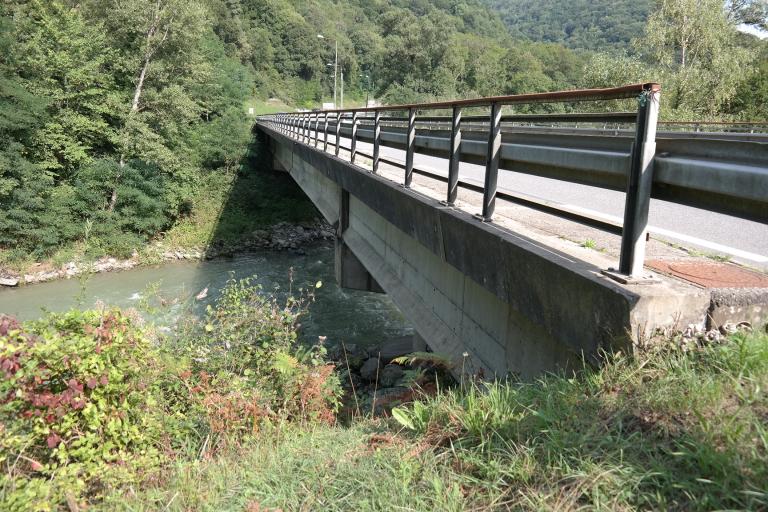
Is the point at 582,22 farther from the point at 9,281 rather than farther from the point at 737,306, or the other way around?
the point at 737,306

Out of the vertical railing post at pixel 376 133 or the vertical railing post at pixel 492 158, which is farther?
the vertical railing post at pixel 376 133

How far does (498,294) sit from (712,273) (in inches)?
57.2

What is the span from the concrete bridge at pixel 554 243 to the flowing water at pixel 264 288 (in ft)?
20.4

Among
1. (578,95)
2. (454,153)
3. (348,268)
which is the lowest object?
(348,268)

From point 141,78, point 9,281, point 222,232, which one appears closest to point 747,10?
point 222,232

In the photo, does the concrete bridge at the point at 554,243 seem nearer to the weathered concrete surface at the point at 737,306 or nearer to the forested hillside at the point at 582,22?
the weathered concrete surface at the point at 737,306

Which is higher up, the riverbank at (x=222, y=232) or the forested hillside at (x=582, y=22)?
the forested hillside at (x=582, y=22)

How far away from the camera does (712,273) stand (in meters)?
3.46

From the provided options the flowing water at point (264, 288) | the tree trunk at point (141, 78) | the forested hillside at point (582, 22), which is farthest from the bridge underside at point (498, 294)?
the forested hillside at point (582, 22)

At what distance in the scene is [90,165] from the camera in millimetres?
26875

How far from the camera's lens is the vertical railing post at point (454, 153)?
542cm

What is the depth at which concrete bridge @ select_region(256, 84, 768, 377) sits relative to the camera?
2832mm

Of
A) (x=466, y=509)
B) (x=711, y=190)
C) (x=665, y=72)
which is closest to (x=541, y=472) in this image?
(x=466, y=509)

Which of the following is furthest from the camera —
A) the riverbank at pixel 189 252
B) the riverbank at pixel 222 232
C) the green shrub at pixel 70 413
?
the riverbank at pixel 222 232
